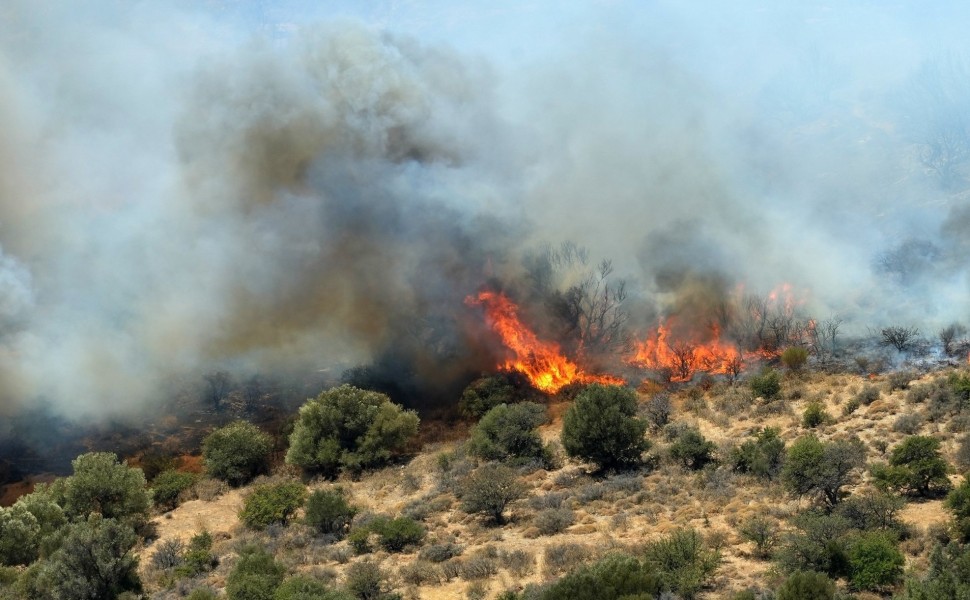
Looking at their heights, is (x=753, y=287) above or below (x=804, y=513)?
above

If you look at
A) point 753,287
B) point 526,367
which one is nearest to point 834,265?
point 753,287

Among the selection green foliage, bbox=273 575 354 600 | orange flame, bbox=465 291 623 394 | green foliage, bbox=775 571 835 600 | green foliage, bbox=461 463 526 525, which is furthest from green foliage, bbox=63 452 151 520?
green foliage, bbox=775 571 835 600

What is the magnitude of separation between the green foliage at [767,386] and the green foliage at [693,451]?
777 cm

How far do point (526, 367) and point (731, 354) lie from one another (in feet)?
41.4

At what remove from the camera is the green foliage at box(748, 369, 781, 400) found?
39.9 metres

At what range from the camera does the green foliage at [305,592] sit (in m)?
20.2

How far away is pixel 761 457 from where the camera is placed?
99.0 ft

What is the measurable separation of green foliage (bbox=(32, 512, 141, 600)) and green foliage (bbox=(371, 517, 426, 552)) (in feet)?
25.8

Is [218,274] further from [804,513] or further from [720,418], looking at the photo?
[804,513]

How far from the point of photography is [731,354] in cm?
4988

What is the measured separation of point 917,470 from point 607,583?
1305 cm

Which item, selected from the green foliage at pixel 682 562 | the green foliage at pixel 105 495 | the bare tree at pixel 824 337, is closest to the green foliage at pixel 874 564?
the green foliage at pixel 682 562

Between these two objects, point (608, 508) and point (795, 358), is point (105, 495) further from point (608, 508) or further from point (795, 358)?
point (795, 358)

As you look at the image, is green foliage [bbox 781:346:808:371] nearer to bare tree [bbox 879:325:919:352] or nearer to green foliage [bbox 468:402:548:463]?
bare tree [bbox 879:325:919:352]
